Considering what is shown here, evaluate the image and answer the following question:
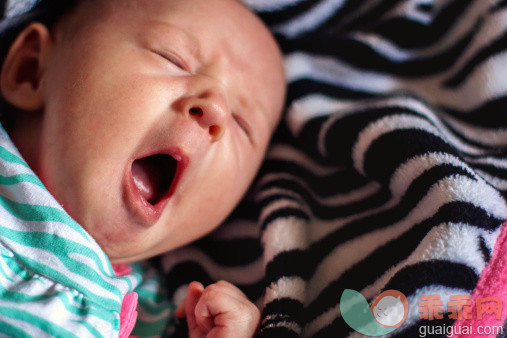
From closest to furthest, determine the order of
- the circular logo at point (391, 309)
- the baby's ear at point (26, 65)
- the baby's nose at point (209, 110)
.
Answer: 1. the circular logo at point (391, 309)
2. the baby's nose at point (209, 110)
3. the baby's ear at point (26, 65)

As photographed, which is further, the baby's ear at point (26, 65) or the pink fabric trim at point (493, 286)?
the baby's ear at point (26, 65)

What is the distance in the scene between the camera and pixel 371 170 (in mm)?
1084

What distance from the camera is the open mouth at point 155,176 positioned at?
97 centimetres

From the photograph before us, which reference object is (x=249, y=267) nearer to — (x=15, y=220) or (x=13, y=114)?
(x=15, y=220)

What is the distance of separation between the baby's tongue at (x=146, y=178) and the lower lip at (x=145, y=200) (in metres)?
0.04

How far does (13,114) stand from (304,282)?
805mm

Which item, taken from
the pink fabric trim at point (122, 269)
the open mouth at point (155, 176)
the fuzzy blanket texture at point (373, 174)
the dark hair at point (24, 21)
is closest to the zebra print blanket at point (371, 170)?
the fuzzy blanket texture at point (373, 174)

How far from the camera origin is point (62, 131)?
0.93 meters

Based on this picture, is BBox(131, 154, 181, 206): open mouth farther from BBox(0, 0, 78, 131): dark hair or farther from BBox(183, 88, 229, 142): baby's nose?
BBox(0, 0, 78, 131): dark hair

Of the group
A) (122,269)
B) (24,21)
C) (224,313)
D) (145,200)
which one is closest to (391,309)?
(224,313)

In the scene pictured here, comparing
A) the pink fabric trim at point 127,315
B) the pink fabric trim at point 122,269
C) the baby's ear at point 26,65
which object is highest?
the baby's ear at point 26,65

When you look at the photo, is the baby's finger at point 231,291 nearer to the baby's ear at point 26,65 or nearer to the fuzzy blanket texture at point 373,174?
the fuzzy blanket texture at point 373,174

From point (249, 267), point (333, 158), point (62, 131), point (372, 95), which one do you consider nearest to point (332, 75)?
point (372, 95)

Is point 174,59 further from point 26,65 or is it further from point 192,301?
point 192,301
